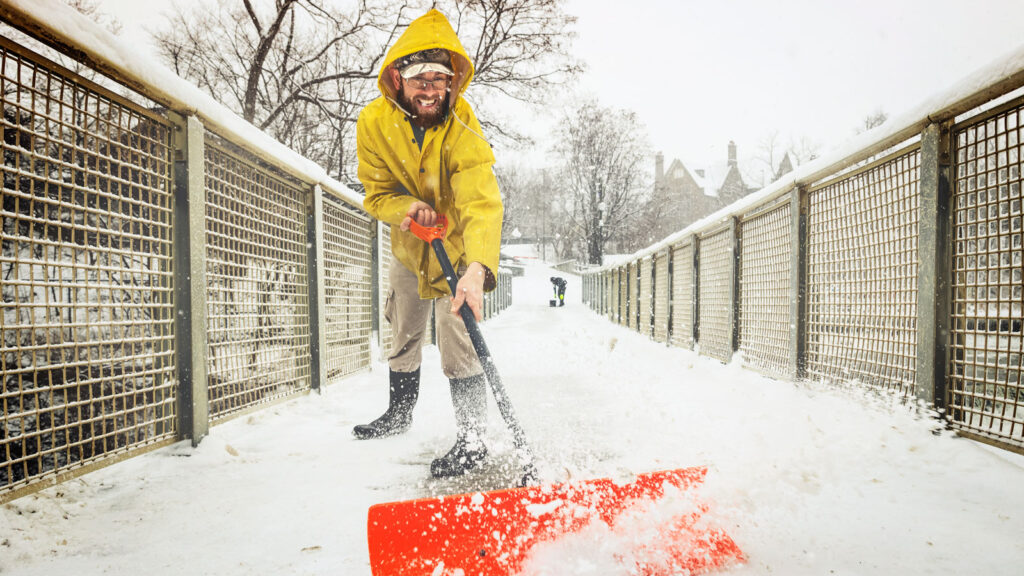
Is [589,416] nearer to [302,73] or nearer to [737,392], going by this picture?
[737,392]

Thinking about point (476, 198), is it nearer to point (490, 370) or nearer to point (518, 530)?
point (490, 370)

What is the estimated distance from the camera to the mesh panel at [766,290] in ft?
11.0

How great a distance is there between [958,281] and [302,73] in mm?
12750

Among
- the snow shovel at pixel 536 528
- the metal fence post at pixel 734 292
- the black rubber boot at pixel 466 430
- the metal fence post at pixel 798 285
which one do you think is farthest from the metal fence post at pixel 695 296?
the snow shovel at pixel 536 528

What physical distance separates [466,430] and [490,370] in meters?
0.41

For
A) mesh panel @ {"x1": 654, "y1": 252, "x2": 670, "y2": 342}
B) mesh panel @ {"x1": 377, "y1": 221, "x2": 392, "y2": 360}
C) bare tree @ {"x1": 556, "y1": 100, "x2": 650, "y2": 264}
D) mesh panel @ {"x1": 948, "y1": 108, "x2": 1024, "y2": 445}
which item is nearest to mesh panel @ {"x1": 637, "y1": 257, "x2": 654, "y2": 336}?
mesh panel @ {"x1": 654, "y1": 252, "x2": 670, "y2": 342}

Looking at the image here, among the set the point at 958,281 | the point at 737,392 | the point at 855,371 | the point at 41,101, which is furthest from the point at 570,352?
the point at 41,101

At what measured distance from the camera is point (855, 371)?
2.62 metres

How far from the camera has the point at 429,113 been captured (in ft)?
6.88

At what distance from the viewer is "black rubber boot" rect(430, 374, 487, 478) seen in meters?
1.89

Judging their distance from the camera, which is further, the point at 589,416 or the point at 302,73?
the point at 302,73

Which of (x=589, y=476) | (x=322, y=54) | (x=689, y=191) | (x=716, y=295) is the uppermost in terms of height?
(x=689, y=191)

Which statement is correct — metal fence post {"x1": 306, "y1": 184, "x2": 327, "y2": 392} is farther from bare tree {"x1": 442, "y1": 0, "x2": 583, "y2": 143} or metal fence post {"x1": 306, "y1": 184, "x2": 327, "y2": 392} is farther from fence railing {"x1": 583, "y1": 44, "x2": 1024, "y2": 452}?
bare tree {"x1": 442, "y1": 0, "x2": 583, "y2": 143}

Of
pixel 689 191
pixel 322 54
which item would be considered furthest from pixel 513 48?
pixel 689 191
